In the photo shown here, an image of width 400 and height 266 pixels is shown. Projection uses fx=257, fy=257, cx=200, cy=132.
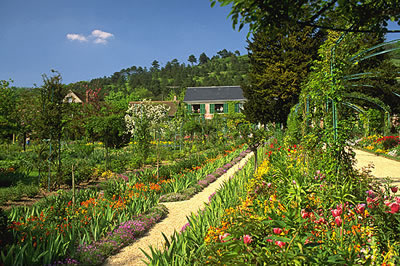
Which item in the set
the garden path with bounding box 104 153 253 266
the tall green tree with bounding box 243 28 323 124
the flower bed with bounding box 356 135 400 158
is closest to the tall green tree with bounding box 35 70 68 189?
the garden path with bounding box 104 153 253 266

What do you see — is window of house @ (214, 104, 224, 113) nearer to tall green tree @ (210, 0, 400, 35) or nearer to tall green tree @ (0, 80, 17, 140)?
tall green tree @ (0, 80, 17, 140)

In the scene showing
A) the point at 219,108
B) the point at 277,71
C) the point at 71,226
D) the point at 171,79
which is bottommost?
the point at 71,226

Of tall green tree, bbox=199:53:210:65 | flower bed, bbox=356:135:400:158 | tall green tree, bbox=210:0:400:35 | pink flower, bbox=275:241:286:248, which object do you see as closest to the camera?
pink flower, bbox=275:241:286:248

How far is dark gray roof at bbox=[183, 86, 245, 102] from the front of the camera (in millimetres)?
36406

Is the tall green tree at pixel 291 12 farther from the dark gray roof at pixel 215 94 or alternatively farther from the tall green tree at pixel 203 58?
the tall green tree at pixel 203 58

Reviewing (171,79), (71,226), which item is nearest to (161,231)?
(71,226)

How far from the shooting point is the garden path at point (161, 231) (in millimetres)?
3667

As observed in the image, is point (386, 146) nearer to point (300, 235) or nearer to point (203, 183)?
point (203, 183)

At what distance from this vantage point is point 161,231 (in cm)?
444

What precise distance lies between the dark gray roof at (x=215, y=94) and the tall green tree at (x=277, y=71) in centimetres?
1484

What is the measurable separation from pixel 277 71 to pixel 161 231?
16881mm

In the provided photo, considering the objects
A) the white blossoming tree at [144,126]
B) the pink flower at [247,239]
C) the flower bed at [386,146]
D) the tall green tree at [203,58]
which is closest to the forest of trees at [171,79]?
the tall green tree at [203,58]

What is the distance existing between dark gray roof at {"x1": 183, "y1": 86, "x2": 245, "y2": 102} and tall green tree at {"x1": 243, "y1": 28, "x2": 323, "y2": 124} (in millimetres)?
14845

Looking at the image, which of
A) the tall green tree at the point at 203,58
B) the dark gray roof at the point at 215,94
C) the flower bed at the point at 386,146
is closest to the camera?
the flower bed at the point at 386,146
